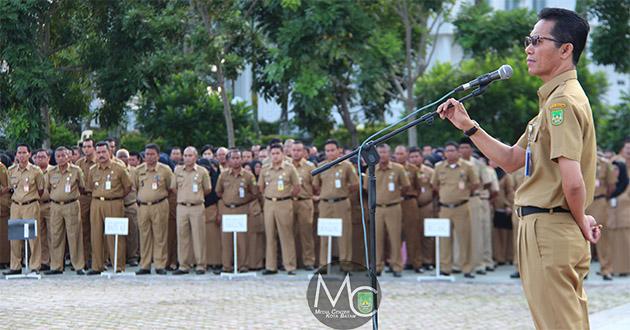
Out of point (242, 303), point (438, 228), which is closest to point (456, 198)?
point (438, 228)

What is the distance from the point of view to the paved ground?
1053 cm

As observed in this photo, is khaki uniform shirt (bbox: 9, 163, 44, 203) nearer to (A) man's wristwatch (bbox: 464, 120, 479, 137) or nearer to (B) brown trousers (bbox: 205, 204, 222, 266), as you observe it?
(B) brown trousers (bbox: 205, 204, 222, 266)

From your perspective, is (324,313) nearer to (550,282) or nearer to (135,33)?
(550,282)

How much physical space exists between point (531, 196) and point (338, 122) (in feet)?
69.3

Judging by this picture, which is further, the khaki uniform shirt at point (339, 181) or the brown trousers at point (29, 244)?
the khaki uniform shirt at point (339, 181)

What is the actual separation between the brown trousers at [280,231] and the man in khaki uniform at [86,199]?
2776mm

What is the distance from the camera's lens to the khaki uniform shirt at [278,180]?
16.0 meters

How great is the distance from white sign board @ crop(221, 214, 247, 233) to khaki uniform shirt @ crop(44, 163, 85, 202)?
2.24 meters

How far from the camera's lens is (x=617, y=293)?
13859mm

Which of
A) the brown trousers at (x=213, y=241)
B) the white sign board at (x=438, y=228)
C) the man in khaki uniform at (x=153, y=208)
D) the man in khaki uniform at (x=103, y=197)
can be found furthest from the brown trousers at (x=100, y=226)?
the white sign board at (x=438, y=228)

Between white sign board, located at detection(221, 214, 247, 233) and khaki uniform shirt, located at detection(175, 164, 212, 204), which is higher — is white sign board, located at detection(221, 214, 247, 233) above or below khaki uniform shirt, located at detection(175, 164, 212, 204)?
below

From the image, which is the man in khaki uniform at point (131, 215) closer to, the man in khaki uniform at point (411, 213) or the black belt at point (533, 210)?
the man in khaki uniform at point (411, 213)


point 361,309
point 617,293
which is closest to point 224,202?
point 617,293

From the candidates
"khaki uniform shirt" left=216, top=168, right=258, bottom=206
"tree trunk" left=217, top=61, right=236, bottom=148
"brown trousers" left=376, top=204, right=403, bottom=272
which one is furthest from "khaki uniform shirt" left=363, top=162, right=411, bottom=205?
"tree trunk" left=217, top=61, right=236, bottom=148
